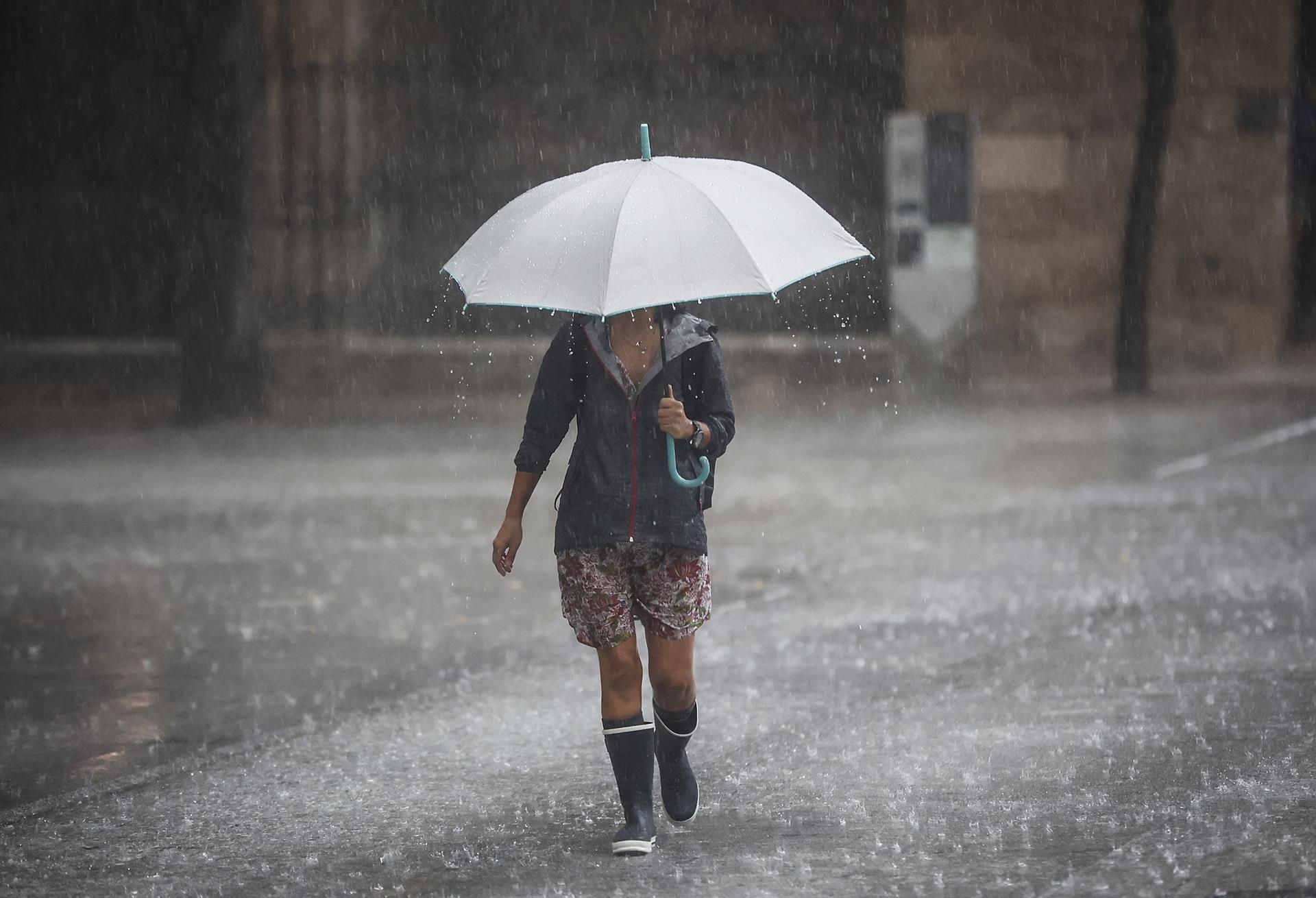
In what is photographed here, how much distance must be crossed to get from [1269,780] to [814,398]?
1153 centimetres

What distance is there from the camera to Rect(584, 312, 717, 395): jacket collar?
190 inches

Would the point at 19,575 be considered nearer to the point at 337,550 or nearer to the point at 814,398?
the point at 337,550

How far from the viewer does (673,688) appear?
16.2 ft

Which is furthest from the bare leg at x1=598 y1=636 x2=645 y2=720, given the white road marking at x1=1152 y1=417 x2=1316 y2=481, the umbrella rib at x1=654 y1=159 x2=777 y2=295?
the white road marking at x1=1152 y1=417 x2=1316 y2=481

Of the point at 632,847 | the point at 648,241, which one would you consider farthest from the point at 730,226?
the point at 632,847

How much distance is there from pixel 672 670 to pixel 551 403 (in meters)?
0.75

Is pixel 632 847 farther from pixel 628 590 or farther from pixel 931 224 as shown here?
pixel 931 224

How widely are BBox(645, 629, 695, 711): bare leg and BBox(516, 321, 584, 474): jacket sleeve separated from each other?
0.55 m

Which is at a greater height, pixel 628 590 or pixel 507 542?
pixel 507 542

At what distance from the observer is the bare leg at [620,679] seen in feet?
16.0

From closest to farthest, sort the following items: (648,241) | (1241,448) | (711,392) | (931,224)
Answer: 1. (648,241)
2. (711,392)
3. (1241,448)
4. (931,224)

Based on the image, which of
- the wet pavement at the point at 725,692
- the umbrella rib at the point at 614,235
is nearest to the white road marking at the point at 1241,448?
the wet pavement at the point at 725,692

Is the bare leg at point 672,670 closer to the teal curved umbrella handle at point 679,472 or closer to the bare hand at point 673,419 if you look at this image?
the teal curved umbrella handle at point 679,472

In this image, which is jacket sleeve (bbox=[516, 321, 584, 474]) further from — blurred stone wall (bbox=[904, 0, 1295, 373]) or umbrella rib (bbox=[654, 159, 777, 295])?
blurred stone wall (bbox=[904, 0, 1295, 373])
